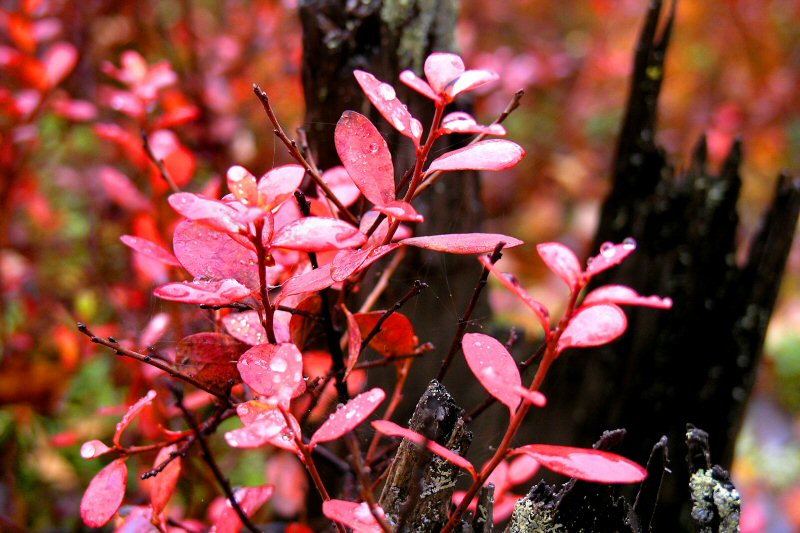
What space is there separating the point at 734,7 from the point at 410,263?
9.81ft

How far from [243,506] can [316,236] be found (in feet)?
1.06

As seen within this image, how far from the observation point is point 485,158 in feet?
1.61

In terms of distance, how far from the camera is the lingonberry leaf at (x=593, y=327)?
45 cm

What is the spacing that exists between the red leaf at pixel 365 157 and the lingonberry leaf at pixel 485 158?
0.14 ft

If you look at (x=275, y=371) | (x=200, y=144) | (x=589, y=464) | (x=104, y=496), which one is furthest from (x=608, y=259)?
(x=200, y=144)

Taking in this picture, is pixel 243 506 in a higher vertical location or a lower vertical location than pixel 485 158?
lower

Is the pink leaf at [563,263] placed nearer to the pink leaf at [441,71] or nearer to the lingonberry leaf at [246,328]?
the pink leaf at [441,71]

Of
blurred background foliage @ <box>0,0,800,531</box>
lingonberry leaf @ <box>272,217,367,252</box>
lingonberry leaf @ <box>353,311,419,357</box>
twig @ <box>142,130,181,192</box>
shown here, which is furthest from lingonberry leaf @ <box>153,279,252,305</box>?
blurred background foliage @ <box>0,0,800,531</box>

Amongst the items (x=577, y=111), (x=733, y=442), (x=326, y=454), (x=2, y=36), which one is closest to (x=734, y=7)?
(x=577, y=111)

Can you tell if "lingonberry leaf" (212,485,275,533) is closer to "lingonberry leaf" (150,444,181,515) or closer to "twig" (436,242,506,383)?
"lingonberry leaf" (150,444,181,515)

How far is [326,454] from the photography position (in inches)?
29.1

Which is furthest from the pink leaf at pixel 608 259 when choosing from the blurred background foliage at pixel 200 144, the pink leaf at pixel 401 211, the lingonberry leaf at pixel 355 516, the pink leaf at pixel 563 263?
the blurred background foliage at pixel 200 144

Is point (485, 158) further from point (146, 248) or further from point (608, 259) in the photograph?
point (146, 248)

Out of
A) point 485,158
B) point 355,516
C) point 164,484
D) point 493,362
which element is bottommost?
point 164,484
